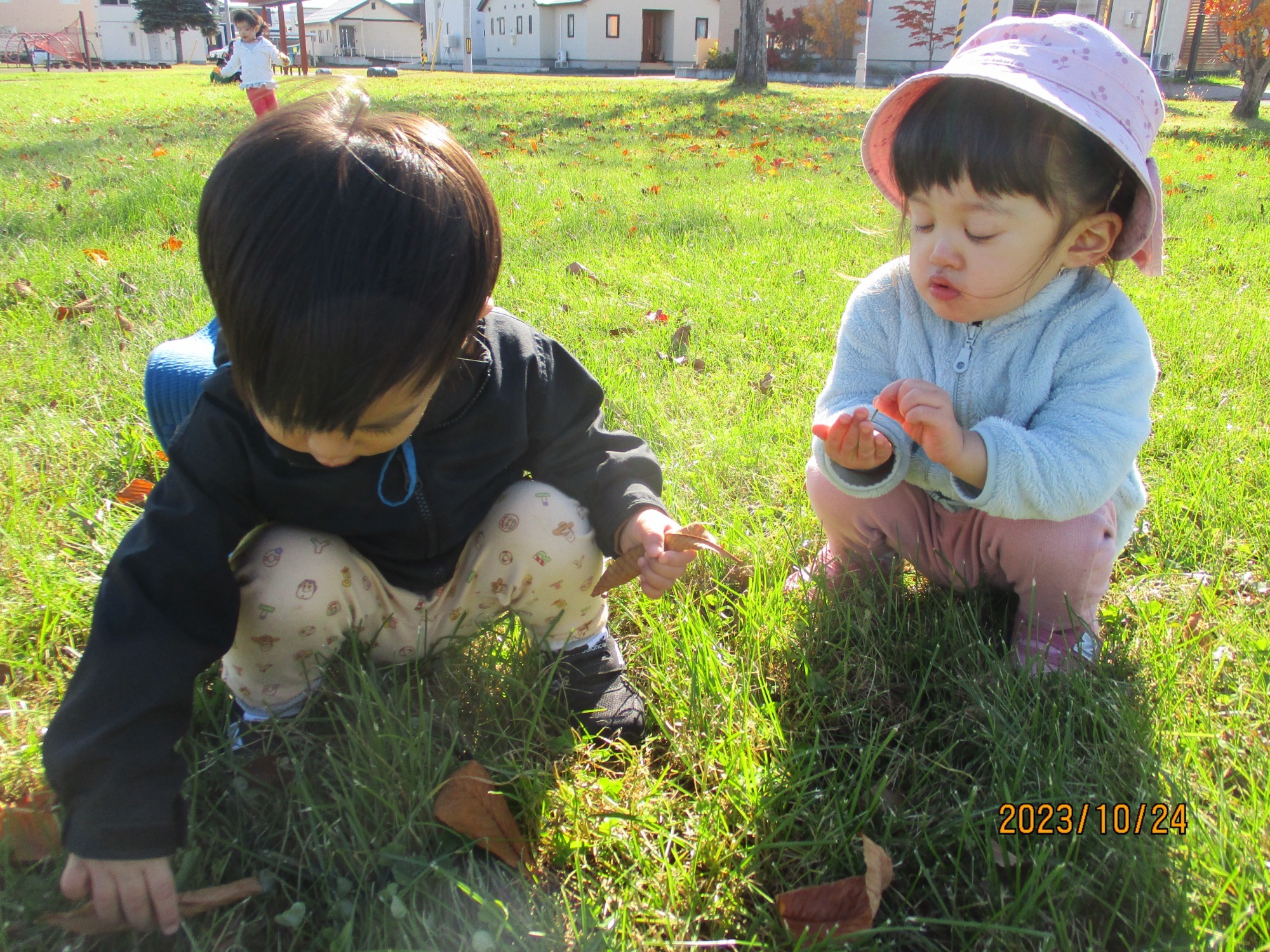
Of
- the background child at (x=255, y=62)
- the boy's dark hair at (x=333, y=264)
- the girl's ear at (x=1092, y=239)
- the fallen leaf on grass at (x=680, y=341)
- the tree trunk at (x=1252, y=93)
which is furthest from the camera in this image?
the tree trunk at (x=1252, y=93)

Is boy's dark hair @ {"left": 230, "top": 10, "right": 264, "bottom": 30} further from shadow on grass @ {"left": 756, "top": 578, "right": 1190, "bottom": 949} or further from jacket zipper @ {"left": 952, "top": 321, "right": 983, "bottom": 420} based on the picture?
shadow on grass @ {"left": 756, "top": 578, "right": 1190, "bottom": 949}

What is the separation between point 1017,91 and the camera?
154cm

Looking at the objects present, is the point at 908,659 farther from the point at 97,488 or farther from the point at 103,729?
the point at 97,488

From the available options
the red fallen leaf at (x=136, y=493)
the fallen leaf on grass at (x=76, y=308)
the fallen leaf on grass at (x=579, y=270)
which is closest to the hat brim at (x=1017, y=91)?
the red fallen leaf at (x=136, y=493)

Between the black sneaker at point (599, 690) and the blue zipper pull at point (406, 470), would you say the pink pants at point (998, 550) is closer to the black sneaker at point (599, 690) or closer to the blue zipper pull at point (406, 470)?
the black sneaker at point (599, 690)

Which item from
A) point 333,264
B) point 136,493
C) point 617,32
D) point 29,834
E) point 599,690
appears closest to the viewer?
point 333,264

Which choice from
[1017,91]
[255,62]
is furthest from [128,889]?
[255,62]

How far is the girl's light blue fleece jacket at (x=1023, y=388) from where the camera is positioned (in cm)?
157

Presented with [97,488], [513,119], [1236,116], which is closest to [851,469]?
[97,488]

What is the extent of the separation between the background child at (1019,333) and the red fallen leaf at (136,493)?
5.20ft

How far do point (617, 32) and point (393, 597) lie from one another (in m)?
43.5

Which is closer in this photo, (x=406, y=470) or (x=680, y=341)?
(x=406, y=470)

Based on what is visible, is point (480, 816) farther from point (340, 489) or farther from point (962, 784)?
point (962, 784)

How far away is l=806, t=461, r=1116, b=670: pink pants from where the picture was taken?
1682 millimetres
